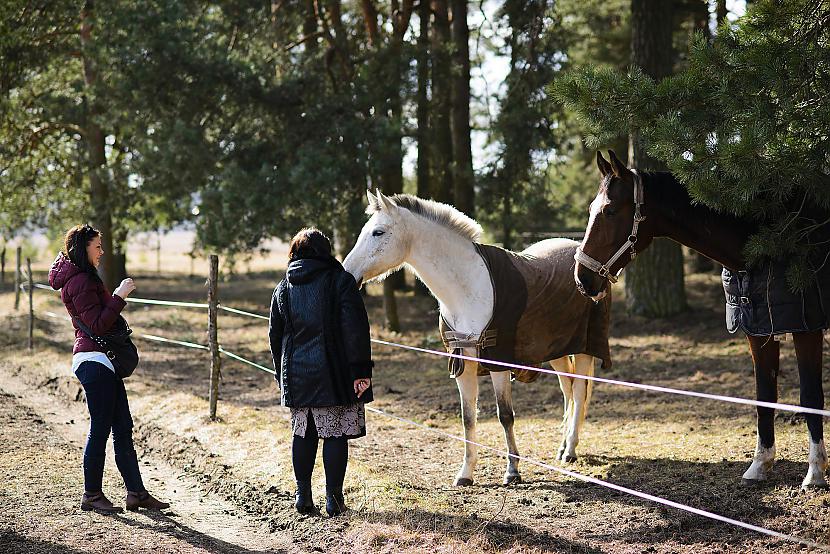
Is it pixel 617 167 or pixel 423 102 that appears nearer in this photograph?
pixel 617 167

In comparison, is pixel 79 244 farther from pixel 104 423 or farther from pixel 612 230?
pixel 612 230

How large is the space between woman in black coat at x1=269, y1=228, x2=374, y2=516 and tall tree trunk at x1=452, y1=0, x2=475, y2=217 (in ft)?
32.2

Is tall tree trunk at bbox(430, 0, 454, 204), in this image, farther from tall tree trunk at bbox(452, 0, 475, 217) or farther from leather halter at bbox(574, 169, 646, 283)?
leather halter at bbox(574, 169, 646, 283)

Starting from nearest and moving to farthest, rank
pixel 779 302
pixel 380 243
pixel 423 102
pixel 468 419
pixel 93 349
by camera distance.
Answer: pixel 779 302, pixel 93 349, pixel 380 243, pixel 468 419, pixel 423 102

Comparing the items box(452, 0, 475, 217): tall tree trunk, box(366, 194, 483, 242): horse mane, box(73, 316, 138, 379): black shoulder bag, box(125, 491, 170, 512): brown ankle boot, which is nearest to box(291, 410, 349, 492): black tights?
box(125, 491, 170, 512): brown ankle boot

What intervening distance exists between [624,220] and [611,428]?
3275mm

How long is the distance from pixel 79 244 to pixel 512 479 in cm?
334

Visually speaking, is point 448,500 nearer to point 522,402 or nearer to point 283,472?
point 283,472

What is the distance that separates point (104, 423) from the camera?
211 inches

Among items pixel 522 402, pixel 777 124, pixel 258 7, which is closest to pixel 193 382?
pixel 522 402

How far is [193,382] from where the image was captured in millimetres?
10836

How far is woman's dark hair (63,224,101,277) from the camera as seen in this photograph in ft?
17.4

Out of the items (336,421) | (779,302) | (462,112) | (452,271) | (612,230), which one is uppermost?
(462,112)

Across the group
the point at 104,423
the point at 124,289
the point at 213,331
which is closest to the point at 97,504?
the point at 104,423
